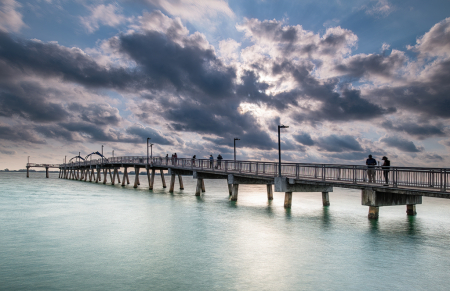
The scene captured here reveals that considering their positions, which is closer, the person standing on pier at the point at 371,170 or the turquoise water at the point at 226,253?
the turquoise water at the point at 226,253

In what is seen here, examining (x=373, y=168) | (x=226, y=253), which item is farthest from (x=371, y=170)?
(x=226, y=253)

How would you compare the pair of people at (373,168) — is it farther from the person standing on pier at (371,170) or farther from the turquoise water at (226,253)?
the turquoise water at (226,253)

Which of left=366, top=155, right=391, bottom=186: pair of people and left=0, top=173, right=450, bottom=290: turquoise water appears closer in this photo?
left=0, top=173, right=450, bottom=290: turquoise water

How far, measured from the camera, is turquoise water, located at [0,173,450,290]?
424 inches

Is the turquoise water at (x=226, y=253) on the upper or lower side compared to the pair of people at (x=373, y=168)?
lower

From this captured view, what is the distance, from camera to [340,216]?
25.5 metres

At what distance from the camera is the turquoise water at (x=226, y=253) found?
10766 mm

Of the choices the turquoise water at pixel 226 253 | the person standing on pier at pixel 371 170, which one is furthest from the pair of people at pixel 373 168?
the turquoise water at pixel 226 253

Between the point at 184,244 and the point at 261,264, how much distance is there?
497 centimetres

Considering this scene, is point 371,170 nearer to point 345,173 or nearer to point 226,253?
point 345,173

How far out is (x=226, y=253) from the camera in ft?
47.4

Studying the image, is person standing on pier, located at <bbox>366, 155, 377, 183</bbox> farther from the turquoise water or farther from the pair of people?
the turquoise water

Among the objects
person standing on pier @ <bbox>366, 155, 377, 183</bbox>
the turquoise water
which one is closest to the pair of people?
person standing on pier @ <bbox>366, 155, 377, 183</bbox>

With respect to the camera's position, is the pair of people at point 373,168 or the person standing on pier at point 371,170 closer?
the pair of people at point 373,168
